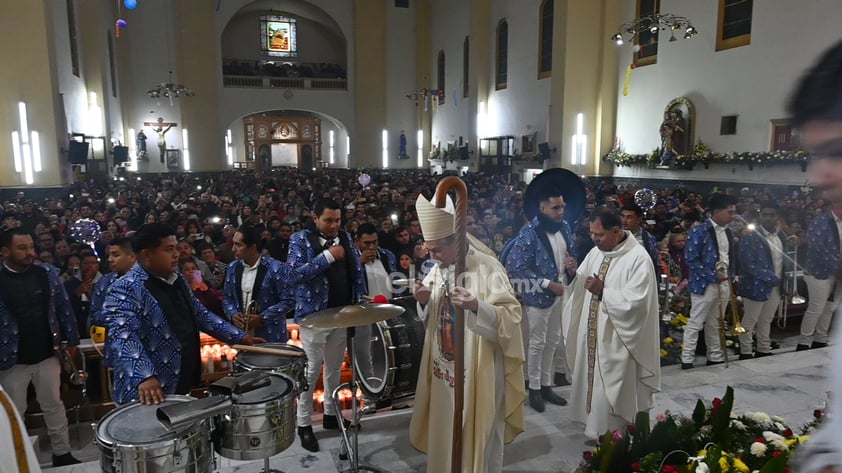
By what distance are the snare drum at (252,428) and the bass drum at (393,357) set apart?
113 cm

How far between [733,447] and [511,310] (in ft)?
4.48

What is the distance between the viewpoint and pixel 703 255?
6.19m

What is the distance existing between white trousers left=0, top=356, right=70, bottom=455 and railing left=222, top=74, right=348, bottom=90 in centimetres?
3024

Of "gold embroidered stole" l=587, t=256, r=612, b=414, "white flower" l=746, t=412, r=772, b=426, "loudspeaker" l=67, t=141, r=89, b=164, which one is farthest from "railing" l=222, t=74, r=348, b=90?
"white flower" l=746, t=412, r=772, b=426

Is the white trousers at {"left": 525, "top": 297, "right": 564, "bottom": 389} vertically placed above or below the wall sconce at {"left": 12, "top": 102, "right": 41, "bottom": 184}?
below

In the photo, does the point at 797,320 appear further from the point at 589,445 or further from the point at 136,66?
the point at 136,66

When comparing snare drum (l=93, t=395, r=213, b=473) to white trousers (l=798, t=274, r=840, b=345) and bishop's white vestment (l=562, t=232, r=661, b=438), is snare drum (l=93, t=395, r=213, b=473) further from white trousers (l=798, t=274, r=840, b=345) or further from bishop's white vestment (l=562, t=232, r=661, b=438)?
white trousers (l=798, t=274, r=840, b=345)

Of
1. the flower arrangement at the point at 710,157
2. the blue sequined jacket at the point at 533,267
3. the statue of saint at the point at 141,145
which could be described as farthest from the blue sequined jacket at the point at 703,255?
the statue of saint at the point at 141,145

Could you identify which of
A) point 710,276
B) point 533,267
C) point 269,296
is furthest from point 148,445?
point 710,276

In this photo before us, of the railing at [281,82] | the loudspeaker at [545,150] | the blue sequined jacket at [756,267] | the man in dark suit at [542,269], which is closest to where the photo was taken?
the man in dark suit at [542,269]

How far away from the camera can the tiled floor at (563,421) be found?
405 cm

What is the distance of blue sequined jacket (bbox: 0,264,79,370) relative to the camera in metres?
4.25

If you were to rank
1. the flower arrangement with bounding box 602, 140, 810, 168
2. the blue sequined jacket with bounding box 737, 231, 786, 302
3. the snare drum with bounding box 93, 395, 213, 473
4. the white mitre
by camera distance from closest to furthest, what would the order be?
1. the snare drum with bounding box 93, 395, 213, 473
2. the white mitre
3. the blue sequined jacket with bounding box 737, 231, 786, 302
4. the flower arrangement with bounding box 602, 140, 810, 168

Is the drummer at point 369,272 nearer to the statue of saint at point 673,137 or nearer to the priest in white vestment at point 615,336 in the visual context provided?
the priest in white vestment at point 615,336
